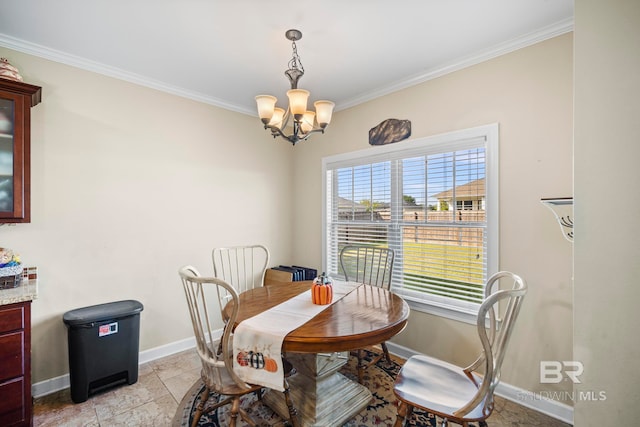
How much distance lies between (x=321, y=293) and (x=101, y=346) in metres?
1.76

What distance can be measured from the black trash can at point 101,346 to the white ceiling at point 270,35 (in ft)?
6.70

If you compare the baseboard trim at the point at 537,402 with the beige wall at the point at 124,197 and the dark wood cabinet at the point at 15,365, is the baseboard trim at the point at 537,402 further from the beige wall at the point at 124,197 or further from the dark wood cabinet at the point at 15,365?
the dark wood cabinet at the point at 15,365

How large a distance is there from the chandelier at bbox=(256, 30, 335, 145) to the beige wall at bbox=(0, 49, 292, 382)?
1399mm

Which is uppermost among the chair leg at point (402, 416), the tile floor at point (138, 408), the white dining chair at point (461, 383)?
the white dining chair at point (461, 383)

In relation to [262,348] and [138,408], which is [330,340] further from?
[138,408]

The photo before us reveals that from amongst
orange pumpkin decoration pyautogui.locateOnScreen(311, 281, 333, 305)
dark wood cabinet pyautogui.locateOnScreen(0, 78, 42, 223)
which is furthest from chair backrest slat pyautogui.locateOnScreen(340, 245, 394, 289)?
dark wood cabinet pyautogui.locateOnScreen(0, 78, 42, 223)

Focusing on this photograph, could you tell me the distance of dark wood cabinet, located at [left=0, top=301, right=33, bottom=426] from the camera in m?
1.70

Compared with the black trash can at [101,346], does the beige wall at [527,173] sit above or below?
above

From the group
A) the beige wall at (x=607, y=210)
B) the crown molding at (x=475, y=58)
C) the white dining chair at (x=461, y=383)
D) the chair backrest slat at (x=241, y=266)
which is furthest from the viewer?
the chair backrest slat at (x=241, y=266)

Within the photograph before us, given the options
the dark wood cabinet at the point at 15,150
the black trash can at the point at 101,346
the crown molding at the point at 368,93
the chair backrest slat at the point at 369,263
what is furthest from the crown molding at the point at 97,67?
the chair backrest slat at the point at 369,263

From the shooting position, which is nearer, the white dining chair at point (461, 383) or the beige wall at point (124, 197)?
the white dining chair at point (461, 383)

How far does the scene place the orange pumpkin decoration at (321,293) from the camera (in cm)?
189

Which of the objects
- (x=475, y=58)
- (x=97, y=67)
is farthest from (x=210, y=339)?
(x=475, y=58)

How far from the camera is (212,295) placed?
3.21 metres
